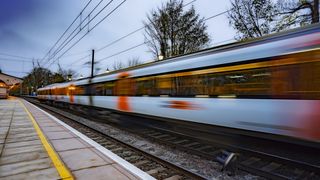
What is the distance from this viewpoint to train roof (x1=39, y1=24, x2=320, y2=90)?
193 inches

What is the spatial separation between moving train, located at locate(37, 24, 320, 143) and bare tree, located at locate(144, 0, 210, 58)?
51.8ft

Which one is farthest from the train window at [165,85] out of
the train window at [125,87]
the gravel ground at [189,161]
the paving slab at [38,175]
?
the paving slab at [38,175]

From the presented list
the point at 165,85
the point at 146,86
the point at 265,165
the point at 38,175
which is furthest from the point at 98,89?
the point at 265,165

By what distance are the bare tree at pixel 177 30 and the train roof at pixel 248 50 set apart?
16091 millimetres

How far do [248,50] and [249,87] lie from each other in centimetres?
86

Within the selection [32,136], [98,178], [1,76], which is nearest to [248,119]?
[98,178]

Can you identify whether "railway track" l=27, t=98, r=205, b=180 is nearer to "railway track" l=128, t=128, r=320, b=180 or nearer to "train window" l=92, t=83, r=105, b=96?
"railway track" l=128, t=128, r=320, b=180

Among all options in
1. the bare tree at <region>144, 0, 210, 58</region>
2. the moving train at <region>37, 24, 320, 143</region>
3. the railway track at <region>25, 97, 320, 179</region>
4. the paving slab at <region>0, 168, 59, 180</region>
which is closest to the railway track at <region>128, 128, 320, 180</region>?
the railway track at <region>25, 97, 320, 179</region>

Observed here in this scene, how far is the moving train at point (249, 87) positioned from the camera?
4.75 m

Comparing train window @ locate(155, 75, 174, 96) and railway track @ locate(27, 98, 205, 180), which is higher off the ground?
train window @ locate(155, 75, 174, 96)

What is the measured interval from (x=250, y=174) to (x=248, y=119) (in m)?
1.17

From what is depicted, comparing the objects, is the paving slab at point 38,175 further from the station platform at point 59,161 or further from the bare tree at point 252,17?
the bare tree at point 252,17

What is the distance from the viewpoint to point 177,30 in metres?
25.0

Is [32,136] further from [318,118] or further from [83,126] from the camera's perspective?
[318,118]
